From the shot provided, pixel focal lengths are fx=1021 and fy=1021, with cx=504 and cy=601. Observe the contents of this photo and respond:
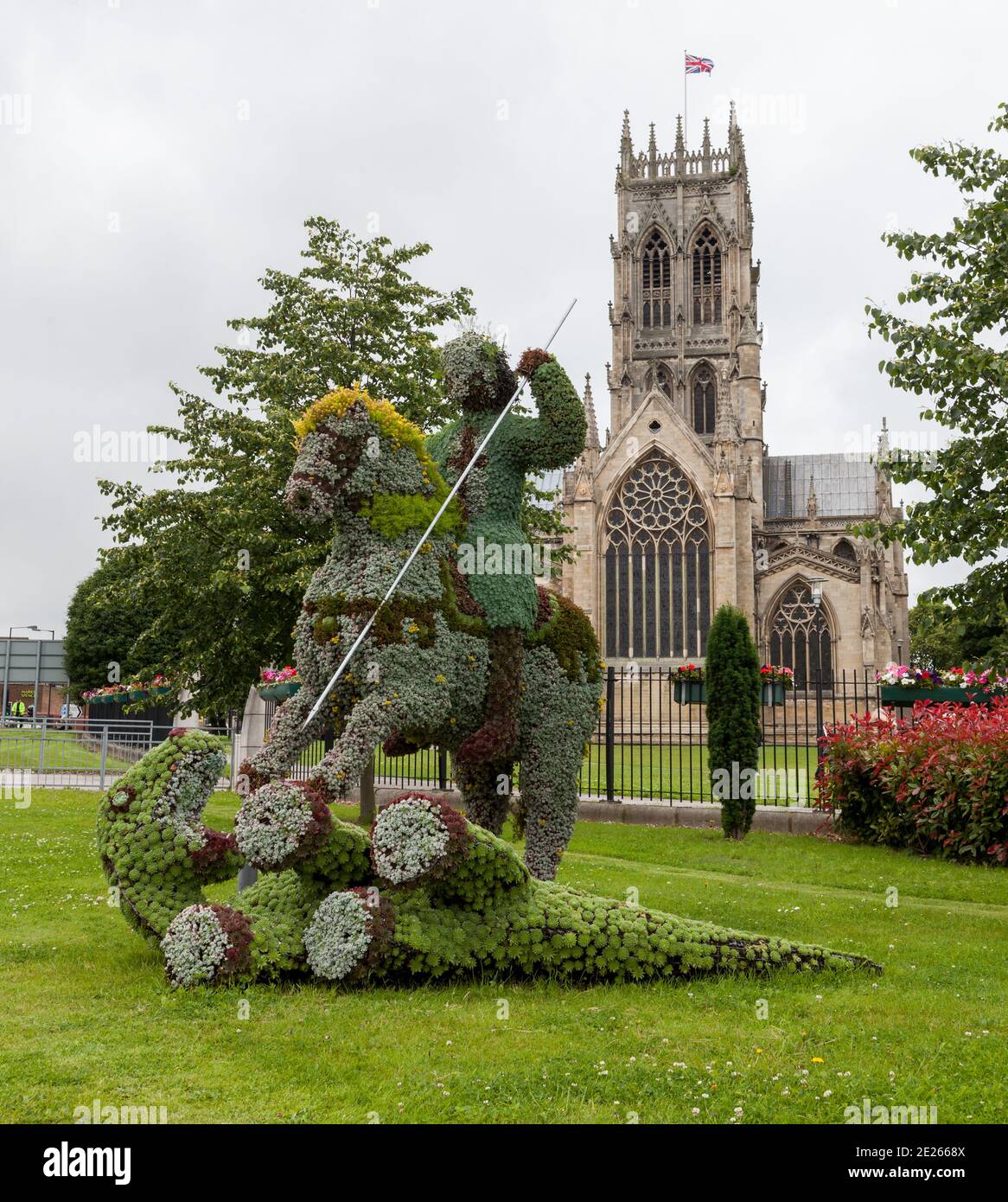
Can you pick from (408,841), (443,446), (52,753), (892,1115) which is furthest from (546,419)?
(52,753)

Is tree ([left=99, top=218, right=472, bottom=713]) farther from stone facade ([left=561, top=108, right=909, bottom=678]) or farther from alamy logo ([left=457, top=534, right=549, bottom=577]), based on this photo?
stone facade ([left=561, top=108, right=909, bottom=678])

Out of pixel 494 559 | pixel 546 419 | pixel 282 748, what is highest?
pixel 546 419

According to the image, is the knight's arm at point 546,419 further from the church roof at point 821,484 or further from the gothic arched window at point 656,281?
the gothic arched window at point 656,281

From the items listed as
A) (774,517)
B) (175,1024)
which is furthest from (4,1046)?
(774,517)

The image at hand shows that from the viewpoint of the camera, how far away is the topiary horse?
6766mm

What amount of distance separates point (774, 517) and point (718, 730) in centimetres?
4600

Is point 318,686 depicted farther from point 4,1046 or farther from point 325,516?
point 4,1046

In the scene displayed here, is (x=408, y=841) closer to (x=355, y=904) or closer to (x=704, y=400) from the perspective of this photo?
(x=355, y=904)

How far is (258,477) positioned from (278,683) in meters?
3.15

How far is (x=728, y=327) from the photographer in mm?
59625

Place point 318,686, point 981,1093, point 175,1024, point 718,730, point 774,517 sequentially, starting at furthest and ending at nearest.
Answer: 1. point 774,517
2. point 718,730
3. point 318,686
4. point 175,1024
5. point 981,1093

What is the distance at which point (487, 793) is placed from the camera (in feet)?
26.9

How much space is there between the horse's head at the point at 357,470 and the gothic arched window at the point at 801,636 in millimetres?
41018
